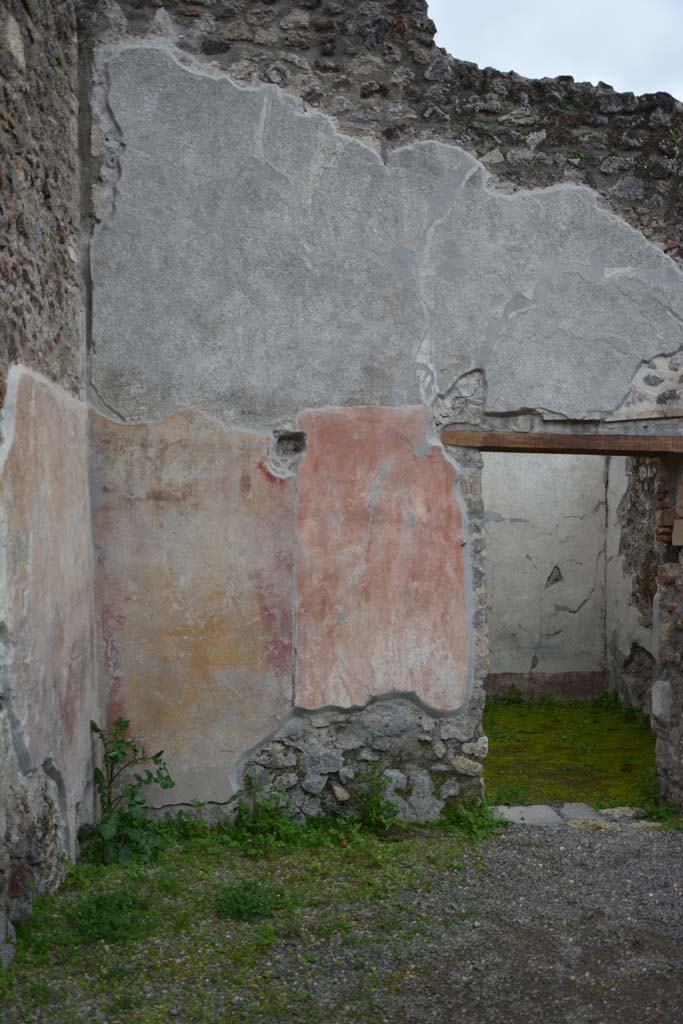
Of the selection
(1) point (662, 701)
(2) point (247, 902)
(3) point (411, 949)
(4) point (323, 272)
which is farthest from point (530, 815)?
(4) point (323, 272)

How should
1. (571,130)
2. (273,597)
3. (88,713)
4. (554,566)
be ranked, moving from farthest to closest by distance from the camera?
(554,566) → (571,130) → (273,597) → (88,713)

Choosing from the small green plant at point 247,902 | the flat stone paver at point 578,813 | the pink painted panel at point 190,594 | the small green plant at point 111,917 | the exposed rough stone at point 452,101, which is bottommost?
the flat stone paver at point 578,813

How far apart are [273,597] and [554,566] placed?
4768 mm

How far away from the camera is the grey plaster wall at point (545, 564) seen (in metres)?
8.35

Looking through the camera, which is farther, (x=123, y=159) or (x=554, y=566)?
(x=554, y=566)

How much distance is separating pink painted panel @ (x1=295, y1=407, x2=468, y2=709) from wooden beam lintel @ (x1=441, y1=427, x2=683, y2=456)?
0.16 metres

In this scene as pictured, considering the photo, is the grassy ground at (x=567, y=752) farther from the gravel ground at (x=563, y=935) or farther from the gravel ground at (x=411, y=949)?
the gravel ground at (x=411, y=949)

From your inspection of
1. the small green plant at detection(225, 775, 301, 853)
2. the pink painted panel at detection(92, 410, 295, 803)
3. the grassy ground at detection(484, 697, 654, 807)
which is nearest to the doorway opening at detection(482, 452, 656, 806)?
the grassy ground at detection(484, 697, 654, 807)

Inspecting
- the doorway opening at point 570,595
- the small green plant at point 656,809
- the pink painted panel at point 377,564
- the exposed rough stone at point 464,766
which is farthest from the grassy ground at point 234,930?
the doorway opening at point 570,595

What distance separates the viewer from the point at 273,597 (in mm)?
4234

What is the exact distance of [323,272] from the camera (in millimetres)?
4293

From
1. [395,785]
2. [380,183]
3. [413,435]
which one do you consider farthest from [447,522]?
[380,183]

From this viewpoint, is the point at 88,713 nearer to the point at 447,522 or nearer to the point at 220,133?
the point at 447,522

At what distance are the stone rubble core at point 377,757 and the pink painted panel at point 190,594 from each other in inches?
6.1
